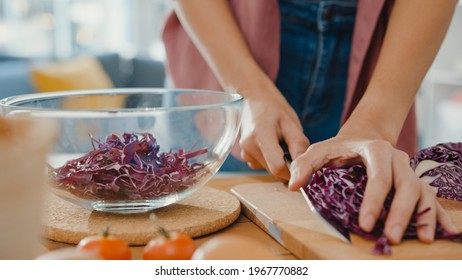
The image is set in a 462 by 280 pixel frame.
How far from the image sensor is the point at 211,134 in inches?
39.8

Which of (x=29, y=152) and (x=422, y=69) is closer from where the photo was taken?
(x=29, y=152)

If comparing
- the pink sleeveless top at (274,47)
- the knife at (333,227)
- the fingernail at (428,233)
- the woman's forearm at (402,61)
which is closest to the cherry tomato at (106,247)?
the knife at (333,227)

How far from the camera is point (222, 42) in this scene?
1442mm

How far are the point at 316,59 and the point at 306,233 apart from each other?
2.70ft

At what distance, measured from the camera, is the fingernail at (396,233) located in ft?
2.69

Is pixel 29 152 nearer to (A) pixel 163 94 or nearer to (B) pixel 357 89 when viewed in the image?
(A) pixel 163 94

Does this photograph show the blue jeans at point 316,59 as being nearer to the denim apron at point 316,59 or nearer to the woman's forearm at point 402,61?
the denim apron at point 316,59

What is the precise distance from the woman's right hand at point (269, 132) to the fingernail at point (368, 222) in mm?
297

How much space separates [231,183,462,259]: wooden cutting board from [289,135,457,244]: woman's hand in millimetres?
23

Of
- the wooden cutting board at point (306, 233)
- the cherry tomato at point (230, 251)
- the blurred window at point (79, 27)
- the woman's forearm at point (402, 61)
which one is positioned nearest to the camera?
the cherry tomato at point (230, 251)

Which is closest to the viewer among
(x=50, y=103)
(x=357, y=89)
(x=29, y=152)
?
(x=29, y=152)

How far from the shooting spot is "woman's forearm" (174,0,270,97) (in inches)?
54.8
